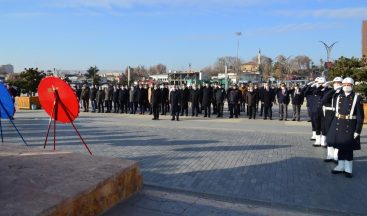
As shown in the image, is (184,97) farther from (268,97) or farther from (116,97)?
(116,97)

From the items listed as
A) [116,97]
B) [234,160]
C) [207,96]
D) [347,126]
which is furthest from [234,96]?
[347,126]

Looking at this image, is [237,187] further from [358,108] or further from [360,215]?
[358,108]

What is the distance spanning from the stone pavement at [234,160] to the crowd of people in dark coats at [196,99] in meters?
4.08

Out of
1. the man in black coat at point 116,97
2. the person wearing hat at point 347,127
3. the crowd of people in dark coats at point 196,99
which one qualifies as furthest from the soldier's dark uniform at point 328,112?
the man in black coat at point 116,97

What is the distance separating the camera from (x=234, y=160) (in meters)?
9.58

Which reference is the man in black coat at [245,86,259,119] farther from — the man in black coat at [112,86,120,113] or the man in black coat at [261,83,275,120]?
the man in black coat at [112,86,120,113]

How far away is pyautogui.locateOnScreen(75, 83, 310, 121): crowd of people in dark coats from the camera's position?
67.1ft

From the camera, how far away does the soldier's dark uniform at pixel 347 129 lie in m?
8.20

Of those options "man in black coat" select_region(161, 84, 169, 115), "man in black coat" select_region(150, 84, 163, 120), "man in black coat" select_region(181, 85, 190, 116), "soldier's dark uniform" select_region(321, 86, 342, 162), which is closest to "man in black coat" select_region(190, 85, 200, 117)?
"man in black coat" select_region(181, 85, 190, 116)

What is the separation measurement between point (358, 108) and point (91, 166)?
5.22 m

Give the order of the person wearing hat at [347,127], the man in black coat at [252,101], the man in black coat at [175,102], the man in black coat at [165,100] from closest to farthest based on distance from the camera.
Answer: the person wearing hat at [347,127], the man in black coat at [175,102], the man in black coat at [252,101], the man in black coat at [165,100]

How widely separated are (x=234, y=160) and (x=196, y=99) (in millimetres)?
13141

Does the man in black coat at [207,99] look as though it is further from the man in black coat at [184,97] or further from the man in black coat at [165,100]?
the man in black coat at [165,100]

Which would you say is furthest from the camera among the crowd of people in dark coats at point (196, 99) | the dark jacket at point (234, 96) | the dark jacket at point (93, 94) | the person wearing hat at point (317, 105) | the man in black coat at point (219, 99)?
the dark jacket at point (93, 94)
